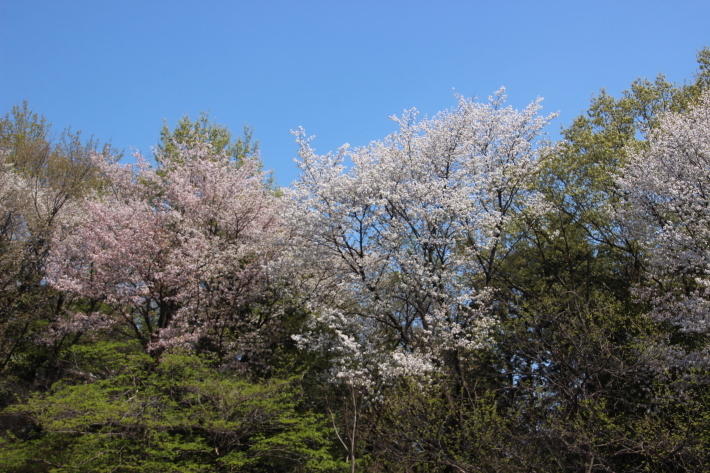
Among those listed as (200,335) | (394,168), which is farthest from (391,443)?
(394,168)

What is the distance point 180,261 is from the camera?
57.7 ft

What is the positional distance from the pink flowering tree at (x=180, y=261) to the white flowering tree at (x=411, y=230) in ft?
7.81

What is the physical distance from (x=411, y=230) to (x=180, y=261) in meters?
7.20

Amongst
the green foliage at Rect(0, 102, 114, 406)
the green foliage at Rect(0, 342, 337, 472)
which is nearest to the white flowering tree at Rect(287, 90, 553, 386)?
the green foliage at Rect(0, 342, 337, 472)

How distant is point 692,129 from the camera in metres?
15.8

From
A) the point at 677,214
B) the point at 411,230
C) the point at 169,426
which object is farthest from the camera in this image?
the point at 411,230

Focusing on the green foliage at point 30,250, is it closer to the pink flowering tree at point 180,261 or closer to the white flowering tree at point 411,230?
the pink flowering tree at point 180,261

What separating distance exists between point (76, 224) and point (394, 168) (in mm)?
12543

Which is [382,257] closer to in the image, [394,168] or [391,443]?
[394,168]

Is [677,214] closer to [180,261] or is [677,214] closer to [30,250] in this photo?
[180,261]

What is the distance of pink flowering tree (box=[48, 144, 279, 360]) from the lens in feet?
57.1

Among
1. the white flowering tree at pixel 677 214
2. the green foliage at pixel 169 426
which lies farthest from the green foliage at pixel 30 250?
the white flowering tree at pixel 677 214

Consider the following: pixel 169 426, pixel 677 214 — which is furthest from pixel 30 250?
pixel 677 214

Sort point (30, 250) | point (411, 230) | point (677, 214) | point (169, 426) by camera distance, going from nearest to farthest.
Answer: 1. point (169, 426)
2. point (677, 214)
3. point (411, 230)
4. point (30, 250)
